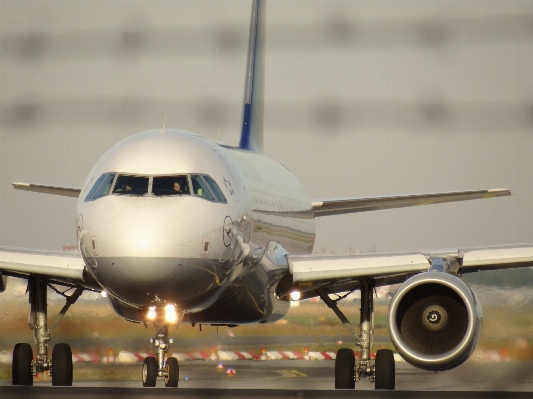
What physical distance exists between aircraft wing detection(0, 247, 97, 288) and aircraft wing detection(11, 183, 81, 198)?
3008 millimetres

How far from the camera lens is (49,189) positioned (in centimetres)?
→ 1861

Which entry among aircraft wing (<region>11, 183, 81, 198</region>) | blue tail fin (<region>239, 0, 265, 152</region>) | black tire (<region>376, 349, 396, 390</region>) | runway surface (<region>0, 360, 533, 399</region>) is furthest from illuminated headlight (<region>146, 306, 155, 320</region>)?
blue tail fin (<region>239, 0, 265, 152</region>)

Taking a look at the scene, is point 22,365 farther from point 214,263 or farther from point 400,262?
point 400,262

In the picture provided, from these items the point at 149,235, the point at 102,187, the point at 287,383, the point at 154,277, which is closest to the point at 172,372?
the point at 287,383

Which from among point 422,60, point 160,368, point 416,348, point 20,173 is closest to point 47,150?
point 20,173

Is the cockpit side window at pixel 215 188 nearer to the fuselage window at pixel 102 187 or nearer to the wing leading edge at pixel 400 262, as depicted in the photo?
the fuselage window at pixel 102 187

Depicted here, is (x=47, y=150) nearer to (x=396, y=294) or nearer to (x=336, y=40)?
(x=336, y=40)

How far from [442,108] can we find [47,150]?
1.93 meters

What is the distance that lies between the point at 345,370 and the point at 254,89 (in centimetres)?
886

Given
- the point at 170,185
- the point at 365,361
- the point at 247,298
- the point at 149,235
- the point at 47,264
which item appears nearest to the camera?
the point at 149,235

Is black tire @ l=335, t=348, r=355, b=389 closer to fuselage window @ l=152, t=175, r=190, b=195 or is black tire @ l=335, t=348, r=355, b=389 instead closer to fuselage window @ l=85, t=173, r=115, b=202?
fuselage window @ l=152, t=175, r=190, b=195

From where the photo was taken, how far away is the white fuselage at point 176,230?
11.5 meters

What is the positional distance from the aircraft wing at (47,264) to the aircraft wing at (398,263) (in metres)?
3.14

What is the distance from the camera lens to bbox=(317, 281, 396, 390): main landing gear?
1606 cm
